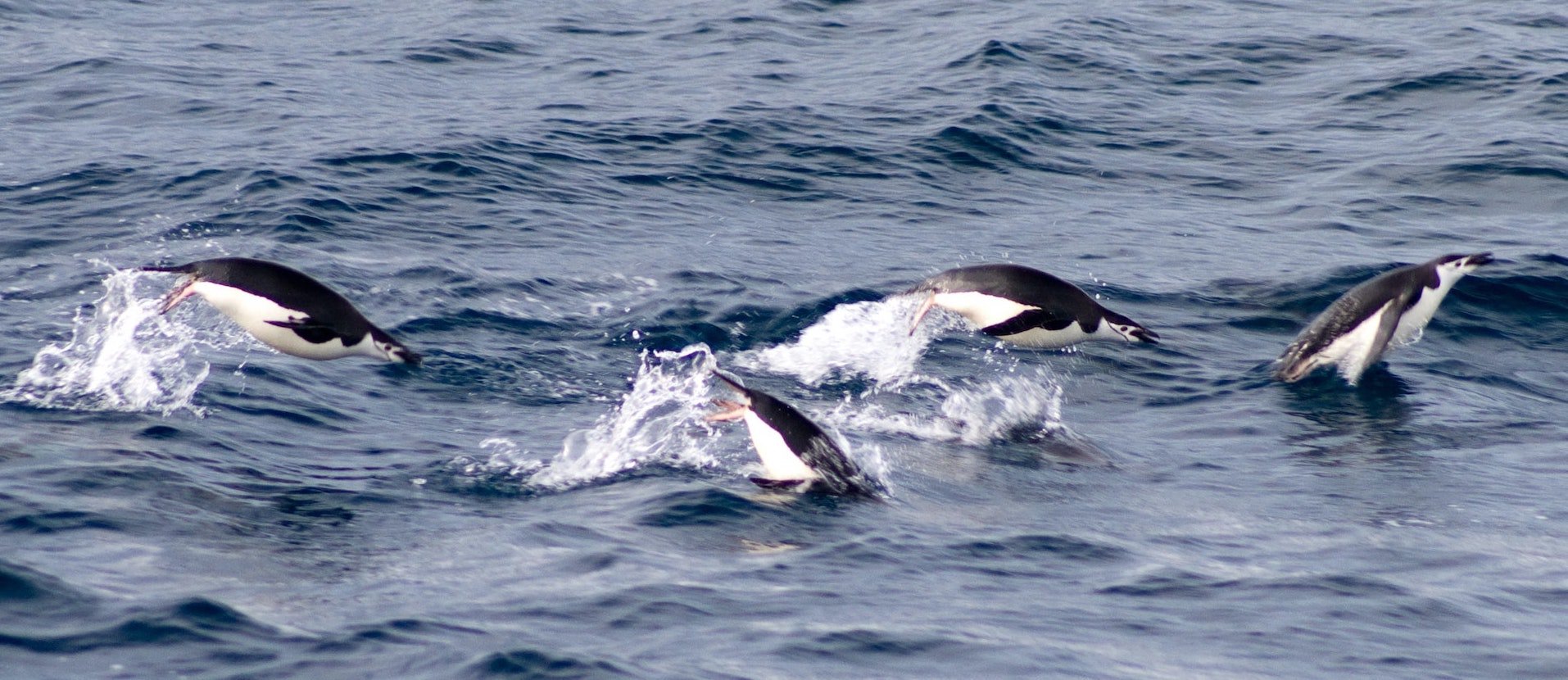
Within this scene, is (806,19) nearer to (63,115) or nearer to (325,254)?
(63,115)

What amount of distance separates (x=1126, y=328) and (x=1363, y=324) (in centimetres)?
146

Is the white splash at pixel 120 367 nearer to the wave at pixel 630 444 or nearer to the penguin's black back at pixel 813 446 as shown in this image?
the wave at pixel 630 444

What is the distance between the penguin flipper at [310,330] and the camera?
892cm

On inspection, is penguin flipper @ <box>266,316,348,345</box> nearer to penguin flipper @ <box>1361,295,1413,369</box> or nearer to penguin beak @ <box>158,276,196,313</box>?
penguin beak @ <box>158,276,196,313</box>

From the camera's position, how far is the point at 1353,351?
10.8 metres

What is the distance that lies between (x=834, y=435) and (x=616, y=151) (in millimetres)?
7339

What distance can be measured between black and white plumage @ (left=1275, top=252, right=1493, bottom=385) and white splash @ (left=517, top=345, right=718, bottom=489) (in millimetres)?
3670

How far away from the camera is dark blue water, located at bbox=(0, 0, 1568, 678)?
657 centimetres

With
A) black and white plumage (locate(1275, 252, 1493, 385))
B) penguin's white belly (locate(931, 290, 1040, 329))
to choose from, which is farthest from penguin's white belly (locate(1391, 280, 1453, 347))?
penguin's white belly (locate(931, 290, 1040, 329))

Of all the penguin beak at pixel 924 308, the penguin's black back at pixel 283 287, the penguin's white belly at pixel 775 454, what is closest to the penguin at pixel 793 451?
the penguin's white belly at pixel 775 454

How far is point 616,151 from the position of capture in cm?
1595

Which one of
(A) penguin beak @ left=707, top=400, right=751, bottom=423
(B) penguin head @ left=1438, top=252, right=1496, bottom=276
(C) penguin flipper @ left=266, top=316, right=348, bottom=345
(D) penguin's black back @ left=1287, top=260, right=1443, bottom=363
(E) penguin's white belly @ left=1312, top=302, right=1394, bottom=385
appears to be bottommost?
(E) penguin's white belly @ left=1312, top=302, right=1394, bottom=385

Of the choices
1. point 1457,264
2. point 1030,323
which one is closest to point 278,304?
point 1030,323

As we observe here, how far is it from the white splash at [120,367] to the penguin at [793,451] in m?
3.11
